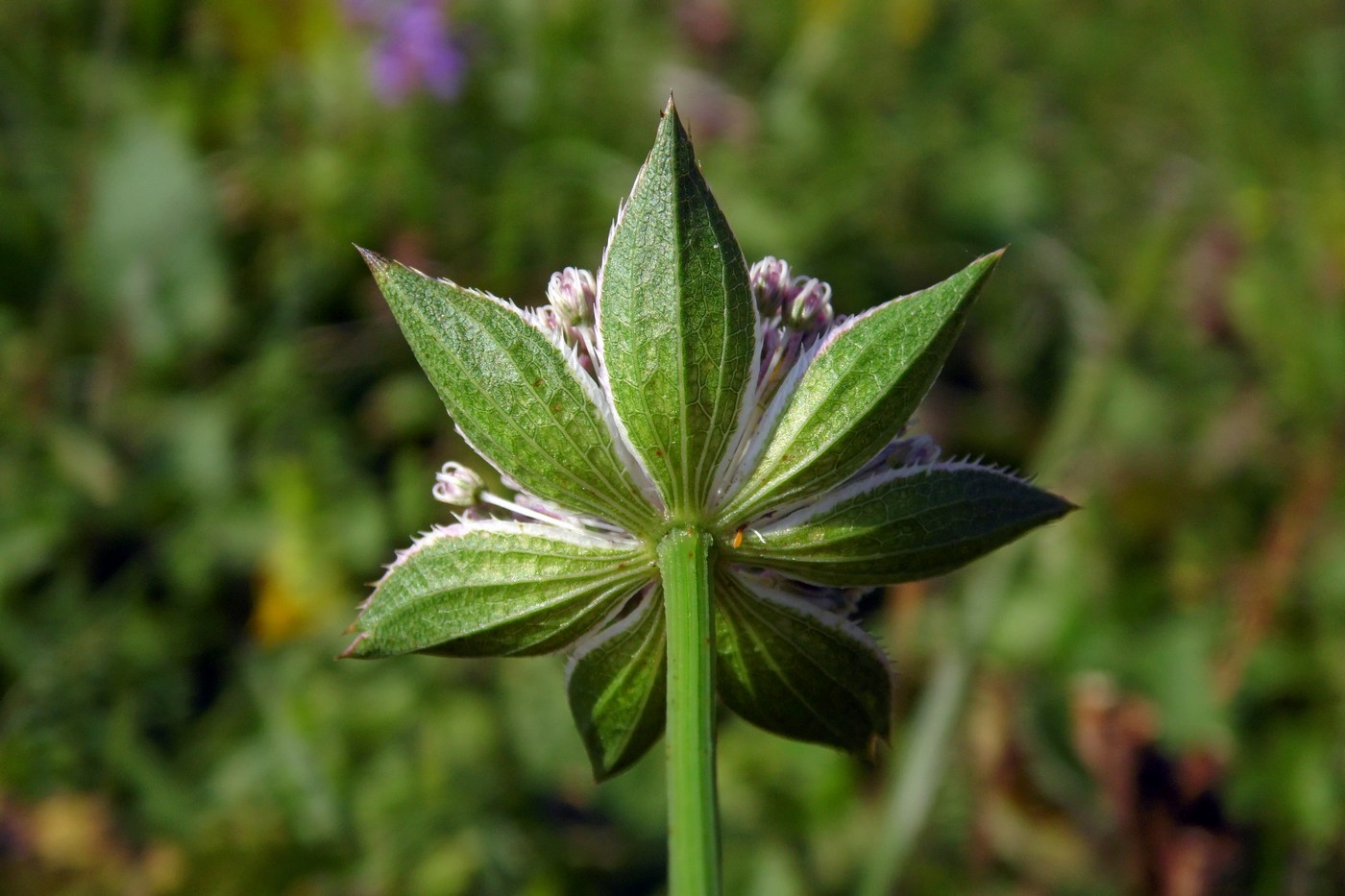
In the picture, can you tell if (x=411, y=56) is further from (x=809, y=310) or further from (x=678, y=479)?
(x=678, y=479)

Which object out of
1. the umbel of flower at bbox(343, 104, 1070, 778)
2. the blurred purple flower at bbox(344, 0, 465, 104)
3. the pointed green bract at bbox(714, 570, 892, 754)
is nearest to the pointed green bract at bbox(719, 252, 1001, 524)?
the umbel of flower at bbox(343, 104, 1070, 778)

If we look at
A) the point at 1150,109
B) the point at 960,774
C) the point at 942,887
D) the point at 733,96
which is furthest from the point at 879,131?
the point at 942,887

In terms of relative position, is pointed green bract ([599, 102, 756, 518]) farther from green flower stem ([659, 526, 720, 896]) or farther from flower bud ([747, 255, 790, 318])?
flower bud ([747, 255, 790, 318])

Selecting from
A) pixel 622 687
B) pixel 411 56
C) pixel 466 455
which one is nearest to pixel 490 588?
pixel 622 687

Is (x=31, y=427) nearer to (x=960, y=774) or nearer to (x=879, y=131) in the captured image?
(x=960, y=774)

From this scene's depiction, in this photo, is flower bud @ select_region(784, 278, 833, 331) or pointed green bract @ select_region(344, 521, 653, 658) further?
flower bud @ select_region(784, 278, 833, 331)

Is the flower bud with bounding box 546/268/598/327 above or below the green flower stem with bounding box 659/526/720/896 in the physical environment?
above
